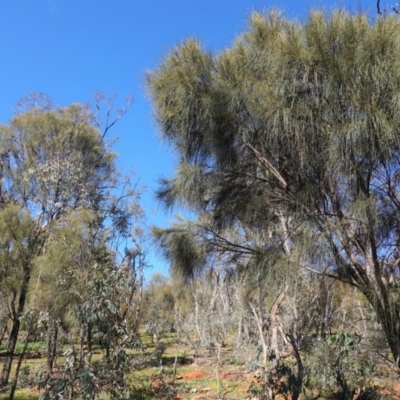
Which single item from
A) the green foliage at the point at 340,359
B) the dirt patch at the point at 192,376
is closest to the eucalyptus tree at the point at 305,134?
the green foliage at the point at 340,359

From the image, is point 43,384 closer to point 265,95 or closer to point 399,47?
point 265,95

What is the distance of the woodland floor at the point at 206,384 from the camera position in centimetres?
407

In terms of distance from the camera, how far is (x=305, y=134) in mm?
2848

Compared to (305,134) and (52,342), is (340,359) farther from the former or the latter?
(52,342)

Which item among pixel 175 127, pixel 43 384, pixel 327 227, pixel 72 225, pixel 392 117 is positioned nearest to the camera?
pixel 392 117

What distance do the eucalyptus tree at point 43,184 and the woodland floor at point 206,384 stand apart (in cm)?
197

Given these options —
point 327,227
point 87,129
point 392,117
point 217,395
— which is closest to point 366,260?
point 327,227

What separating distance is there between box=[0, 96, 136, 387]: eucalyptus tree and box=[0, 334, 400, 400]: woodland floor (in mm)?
1971

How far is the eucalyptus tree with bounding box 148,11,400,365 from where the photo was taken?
2.69m

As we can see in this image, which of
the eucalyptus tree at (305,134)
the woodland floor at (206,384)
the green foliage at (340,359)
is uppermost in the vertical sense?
the eucalyptus tree at (305,134)

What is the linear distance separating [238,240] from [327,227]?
0.91 metres

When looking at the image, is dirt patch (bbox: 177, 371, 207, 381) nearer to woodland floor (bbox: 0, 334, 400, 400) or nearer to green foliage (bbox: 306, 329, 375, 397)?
woodland floor (bbox: 0, 334, 400, 400)

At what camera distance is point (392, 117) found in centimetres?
260

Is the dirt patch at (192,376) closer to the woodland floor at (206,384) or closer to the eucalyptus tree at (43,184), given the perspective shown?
the woodland floor at (206,384)
